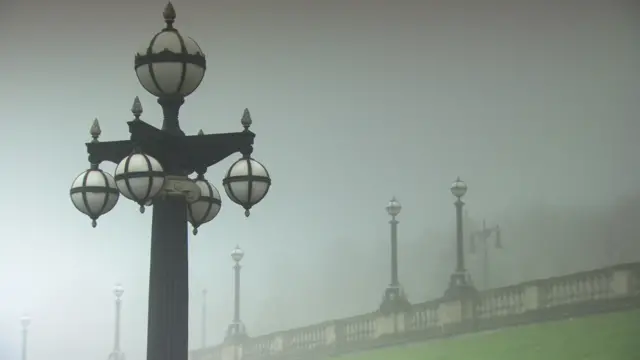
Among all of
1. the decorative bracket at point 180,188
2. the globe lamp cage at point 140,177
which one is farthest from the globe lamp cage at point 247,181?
the globe lamp cage at point 140,177

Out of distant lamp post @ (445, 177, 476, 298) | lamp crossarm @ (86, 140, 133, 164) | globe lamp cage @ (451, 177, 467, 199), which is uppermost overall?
globe lamp cage @ (451, 177, 467, 199)

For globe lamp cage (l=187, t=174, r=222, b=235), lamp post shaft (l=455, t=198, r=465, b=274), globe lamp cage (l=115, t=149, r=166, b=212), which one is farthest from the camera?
lamp post shaft (l=455, t=198, r=465, b=274)

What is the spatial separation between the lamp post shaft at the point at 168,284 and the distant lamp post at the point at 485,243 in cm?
512

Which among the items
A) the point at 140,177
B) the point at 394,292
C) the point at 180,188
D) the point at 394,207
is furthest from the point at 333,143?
the point at 140,177

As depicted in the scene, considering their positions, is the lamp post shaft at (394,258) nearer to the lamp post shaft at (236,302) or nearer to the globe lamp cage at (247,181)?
the lamp post shaft at (236,302)

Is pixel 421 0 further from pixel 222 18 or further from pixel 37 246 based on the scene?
pixel 37 246

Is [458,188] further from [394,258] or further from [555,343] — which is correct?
[555,343]

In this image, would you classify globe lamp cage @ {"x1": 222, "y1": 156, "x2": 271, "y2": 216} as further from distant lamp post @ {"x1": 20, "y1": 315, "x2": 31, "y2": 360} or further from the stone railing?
distant lamp post @ {"x1": 20, "y1": 315, "x2": 31, "y2": 360}

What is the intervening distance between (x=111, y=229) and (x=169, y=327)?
6.17 meters

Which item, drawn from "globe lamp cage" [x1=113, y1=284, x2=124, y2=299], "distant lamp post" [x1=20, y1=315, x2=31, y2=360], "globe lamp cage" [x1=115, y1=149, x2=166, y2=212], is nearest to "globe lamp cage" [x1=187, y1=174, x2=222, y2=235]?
"globe lamp cage" [x1=115, y1=149, x2=166, y2=212]

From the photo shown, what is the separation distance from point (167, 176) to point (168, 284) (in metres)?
0.45

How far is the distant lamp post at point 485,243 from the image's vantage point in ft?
31.0

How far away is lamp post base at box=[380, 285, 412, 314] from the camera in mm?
9648

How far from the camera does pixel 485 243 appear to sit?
31.0 feet
